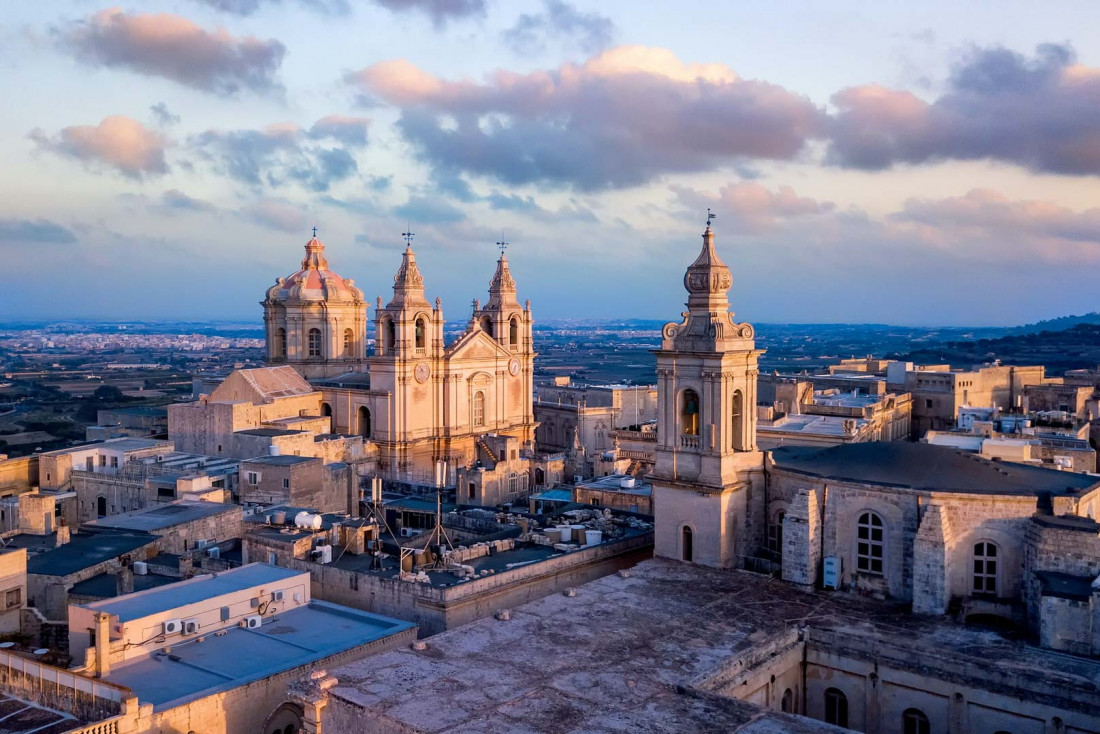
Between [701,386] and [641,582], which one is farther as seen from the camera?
[701,386]

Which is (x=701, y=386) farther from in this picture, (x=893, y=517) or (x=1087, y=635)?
(x=1087, y=635)

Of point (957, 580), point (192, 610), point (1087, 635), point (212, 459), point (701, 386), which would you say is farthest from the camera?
point (212, 459)

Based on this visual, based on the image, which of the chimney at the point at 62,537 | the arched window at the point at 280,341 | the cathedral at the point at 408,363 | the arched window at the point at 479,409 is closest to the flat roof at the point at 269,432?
the cathedral at the point at 408,363

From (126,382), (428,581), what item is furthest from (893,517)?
(126,382)

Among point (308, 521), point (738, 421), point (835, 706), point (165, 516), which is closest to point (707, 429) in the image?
point (738, 421)

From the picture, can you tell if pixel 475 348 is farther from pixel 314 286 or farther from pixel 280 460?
pixel 280 460

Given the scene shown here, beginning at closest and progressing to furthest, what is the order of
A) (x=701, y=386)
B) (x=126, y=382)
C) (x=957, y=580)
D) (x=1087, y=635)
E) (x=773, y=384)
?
(x=1087, y=635) → (x=957, y=580) → (x=701, y=386) → (x=773, y=384) → (x=126, y=382)

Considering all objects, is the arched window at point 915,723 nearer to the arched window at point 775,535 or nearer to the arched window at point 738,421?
the arched window at point 775,535
